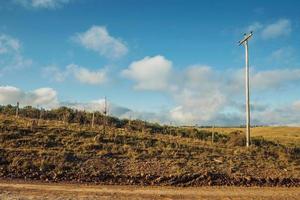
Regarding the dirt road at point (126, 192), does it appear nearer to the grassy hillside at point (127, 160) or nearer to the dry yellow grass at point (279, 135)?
the grassy hillside at point (127, 160)

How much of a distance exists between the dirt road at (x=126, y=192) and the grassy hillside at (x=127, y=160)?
1901 mm

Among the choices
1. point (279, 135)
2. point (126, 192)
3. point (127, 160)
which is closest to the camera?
point (126, 192)

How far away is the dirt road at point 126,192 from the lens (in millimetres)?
17688

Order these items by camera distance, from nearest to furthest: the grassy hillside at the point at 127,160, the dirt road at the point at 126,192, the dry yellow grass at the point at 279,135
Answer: the dirt road at the point at 126,192 < the grassy hillside at the point at 127,160 < the dry yellow grass at the point at 279,135

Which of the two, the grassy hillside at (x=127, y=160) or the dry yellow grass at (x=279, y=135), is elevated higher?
the dry yellow grass at (x=279, y=135)

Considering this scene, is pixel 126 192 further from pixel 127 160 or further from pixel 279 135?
pixel 279 135

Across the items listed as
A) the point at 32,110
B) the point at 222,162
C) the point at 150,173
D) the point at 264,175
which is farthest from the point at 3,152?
the point at 32,110

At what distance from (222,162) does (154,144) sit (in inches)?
297

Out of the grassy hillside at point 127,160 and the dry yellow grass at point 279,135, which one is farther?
the dry yellow grass at point 279,135

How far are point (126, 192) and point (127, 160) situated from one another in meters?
8.28

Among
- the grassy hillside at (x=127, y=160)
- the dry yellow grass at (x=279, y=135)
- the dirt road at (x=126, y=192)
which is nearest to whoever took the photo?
the dirt road at (x=126, y=192)

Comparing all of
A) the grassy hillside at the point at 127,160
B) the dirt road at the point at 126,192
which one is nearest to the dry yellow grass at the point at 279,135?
the grassy hillside at the point at 127,160

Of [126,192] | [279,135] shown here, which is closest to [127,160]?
[126,192]

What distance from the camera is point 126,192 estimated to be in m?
19.4
